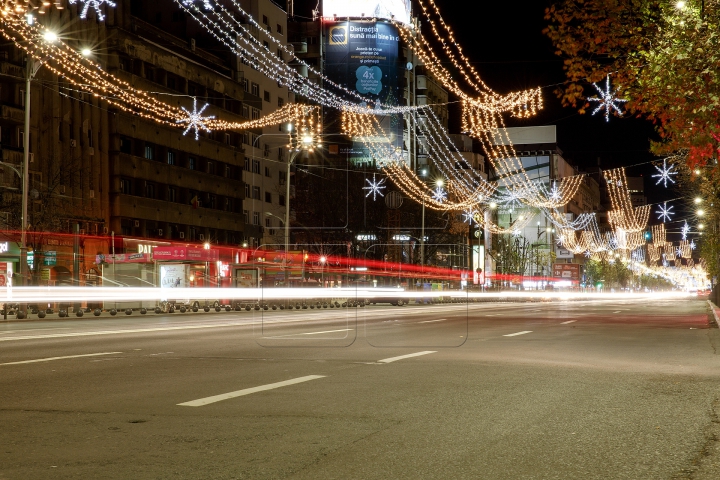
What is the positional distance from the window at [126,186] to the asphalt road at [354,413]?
48906 mm

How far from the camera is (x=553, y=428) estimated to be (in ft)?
24.0

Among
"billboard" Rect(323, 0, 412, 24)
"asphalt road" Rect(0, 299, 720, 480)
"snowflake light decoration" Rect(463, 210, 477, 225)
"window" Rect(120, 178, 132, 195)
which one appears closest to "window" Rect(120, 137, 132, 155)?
"window" Rect(120, 178, 132, 195)

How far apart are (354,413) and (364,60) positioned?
94.0 meters

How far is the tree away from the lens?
43.8ft

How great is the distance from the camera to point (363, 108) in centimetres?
4778

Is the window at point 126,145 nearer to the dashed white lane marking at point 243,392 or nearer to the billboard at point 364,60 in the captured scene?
the billboard at point 364,60

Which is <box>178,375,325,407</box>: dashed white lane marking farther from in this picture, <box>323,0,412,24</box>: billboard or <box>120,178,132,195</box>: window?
<box>323,0,412,24</box>: billboard

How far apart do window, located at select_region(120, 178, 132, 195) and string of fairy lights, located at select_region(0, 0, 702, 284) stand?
195 inches

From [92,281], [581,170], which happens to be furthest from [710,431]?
[581,170]

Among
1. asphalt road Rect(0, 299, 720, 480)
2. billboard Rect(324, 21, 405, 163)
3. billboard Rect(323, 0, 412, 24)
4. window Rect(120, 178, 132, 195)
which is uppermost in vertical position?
billboard Rect(323, 0, 412, 24)

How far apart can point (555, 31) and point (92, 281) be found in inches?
1113

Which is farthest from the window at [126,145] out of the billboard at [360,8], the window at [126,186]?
the billboard at [360,8]

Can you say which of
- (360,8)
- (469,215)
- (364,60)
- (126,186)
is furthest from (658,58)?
(360,8)

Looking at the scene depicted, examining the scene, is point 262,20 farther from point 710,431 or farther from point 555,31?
point 710,431
